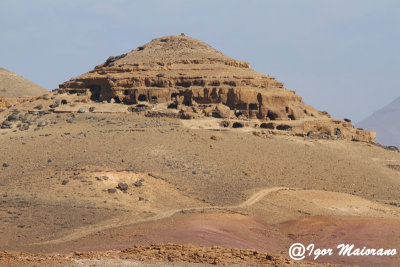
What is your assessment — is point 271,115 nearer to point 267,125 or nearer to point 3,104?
point 267,125

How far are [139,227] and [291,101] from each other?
2290 cm

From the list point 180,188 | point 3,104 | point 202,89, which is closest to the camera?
point 180,188

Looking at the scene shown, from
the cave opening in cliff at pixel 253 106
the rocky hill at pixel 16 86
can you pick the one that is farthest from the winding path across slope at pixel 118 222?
the rocky hill at pixel 16 86

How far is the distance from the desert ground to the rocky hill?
30.9 meters

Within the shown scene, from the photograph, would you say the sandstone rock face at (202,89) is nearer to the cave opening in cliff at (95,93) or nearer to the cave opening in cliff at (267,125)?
the cave opening in cliff at (95,93)

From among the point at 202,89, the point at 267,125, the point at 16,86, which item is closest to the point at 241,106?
the point at 267,125

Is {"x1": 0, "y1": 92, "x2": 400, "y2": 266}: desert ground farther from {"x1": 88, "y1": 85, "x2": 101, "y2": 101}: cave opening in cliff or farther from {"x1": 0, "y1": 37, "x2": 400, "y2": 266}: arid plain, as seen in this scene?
{"x1": 88, "y1": 85, "x2": 101, "y2": 101}: cave opening in cliff

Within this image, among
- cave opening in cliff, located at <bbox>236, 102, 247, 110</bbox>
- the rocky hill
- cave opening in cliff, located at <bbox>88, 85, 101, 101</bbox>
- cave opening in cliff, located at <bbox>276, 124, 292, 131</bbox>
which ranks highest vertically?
the rocky hill

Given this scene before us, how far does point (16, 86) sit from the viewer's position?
2640 inches

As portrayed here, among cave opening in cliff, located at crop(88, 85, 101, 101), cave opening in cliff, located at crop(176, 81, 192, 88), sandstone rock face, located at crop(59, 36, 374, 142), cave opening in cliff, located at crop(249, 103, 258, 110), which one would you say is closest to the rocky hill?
sandstone rock face, located at crop(59, 36, 374, 142)

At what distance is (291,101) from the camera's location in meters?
37.8

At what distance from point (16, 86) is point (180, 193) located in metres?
50.8

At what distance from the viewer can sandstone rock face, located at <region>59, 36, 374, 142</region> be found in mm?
35812

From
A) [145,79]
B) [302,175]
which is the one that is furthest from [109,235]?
[145,79]
